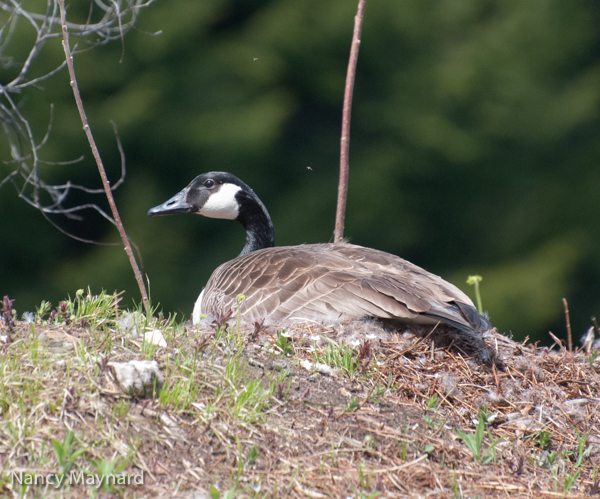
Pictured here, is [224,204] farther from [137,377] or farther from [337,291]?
[137,377]

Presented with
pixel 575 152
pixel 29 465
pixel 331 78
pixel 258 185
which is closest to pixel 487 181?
pixel 575 152

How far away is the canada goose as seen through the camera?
3.69 metres

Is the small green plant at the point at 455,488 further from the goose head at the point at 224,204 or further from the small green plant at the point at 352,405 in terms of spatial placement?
the goose head at the point at 224,204

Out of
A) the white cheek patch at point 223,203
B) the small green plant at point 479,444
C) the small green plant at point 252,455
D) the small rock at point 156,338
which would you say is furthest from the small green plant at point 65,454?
the white cheek patch at point 223,203

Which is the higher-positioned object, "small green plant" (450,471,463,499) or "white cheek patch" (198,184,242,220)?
"white cheek patch" (198,184,242,220)

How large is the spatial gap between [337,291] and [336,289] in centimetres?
2

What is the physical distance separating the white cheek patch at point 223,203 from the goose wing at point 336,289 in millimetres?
1282

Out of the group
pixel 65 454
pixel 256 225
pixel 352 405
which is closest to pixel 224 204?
pixel 256 225

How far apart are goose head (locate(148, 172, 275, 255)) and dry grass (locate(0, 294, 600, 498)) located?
2.28 meters

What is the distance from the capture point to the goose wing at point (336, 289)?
12.1ft

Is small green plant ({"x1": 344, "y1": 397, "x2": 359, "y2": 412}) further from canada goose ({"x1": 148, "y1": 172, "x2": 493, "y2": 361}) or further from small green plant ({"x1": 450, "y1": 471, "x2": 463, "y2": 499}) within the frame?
canada goose ({"x1": 148, "y1": 172, "x2": 493, "y2": 361})

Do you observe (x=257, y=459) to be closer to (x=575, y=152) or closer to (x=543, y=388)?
(x=543, y=388)

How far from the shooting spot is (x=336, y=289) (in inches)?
154

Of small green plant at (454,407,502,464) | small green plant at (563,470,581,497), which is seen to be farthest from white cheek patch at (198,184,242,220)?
small green plant at (563,470,581,497)
